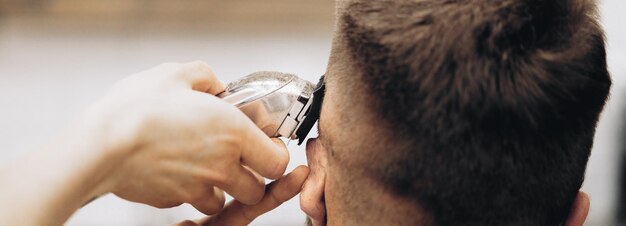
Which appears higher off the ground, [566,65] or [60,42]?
[566,65]

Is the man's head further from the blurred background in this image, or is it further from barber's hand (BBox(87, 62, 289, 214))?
the blurred background

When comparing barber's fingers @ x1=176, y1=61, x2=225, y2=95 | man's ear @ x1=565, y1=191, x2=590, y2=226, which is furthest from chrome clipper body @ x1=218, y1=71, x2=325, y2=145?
man's ear @ x1=565, y1=191, x2=590, y2=226

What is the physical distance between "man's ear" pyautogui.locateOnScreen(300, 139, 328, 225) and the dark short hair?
10 centimetres

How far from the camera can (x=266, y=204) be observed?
0.86 metres

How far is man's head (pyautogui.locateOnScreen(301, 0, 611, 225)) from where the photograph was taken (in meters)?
0.61

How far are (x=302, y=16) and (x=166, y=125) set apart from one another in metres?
1.32

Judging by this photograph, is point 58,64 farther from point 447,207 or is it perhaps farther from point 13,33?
point 447,207

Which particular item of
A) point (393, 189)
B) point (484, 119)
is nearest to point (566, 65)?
point (484, 119)

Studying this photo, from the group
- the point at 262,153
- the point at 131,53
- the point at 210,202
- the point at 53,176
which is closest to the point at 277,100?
the point at 262,153

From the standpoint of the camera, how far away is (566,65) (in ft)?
2.02

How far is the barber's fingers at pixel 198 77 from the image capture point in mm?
729

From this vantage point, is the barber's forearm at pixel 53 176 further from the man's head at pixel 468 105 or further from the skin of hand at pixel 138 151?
the man's head at pixel 468 105

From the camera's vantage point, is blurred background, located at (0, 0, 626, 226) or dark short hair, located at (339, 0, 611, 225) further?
blurred background, located at (0, 0, 626, 226)

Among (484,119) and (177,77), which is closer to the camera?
(484,119)
